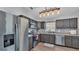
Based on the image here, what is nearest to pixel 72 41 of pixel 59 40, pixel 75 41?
pixel 75 41

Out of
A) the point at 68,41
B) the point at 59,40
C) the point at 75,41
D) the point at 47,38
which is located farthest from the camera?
the point at 47,38

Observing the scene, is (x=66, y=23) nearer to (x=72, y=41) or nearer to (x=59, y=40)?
(x=72, y=41)

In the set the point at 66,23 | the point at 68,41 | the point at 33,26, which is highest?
the point at 66,23

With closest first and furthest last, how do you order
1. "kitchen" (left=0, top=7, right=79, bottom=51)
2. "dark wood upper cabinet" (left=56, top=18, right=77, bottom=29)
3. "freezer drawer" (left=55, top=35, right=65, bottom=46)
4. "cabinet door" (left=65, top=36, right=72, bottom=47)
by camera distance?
"kitchen" (left=0, top=7, right=79, bottom=51) → "dark wood upper cabinet" (left=56, top=18, right=77, bottom=29) → "cabinet door" (left=65, top=36, right=72, bottom=47) → "freezer drawer" (left=55, top=35, right=65, bottom=46)

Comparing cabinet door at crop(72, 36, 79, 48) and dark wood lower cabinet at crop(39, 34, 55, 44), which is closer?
cabinet door at crop(72, 36, 79, 48)

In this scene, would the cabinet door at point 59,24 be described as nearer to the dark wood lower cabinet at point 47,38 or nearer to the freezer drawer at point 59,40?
the freezer drawer at point 59,40

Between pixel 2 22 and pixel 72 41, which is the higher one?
pixel 2 22

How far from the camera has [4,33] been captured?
236 centimetres

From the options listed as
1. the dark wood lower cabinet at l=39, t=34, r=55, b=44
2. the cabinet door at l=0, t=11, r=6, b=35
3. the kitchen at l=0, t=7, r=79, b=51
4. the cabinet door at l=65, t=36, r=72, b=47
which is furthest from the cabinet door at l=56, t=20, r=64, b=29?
the cabinet door at l=0, t=11, r=6, b=35

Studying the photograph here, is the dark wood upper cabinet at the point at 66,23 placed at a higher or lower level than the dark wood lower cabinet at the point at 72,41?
higher

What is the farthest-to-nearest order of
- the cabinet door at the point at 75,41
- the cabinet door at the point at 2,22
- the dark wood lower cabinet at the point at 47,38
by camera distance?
the dark wood lower cabinet at the point at 47,38 < the cabinet door at the point at 75,41 < the cabinet door at the point at 2,22

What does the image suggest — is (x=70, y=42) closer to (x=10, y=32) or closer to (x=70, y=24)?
(x=70, y=24)

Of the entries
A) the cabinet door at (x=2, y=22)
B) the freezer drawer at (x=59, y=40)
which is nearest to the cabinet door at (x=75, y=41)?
the freezer drawer at (x=59, y=40)

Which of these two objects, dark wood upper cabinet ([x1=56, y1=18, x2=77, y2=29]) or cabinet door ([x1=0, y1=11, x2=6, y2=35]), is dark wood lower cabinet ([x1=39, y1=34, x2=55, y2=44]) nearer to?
dark wood upper cabinet ([x1=56, y1=18, x2=77, y2=29])
